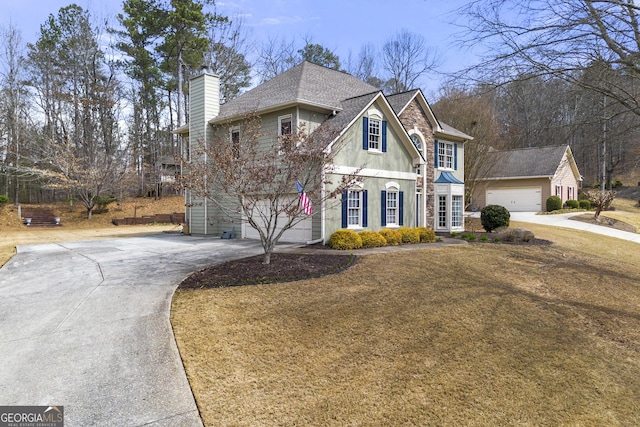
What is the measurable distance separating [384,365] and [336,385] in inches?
31.9

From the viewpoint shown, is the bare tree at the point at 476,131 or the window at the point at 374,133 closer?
the window at the point at 374,133

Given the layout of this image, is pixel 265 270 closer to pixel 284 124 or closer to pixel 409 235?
pixel 409 235

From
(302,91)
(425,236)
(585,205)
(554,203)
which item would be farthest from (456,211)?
(585,205)

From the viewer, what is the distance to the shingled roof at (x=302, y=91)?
14.9m

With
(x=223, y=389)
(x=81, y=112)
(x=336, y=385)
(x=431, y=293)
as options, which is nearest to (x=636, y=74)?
(x=431, y=293)

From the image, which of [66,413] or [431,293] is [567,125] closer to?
[431,293]

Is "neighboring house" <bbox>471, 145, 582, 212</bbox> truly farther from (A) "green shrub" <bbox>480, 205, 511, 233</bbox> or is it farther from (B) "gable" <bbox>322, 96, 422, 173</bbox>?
(B) "gable" <bbox>322, 96, 422, 173</bbox>

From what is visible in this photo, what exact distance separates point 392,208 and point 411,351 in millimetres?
11288

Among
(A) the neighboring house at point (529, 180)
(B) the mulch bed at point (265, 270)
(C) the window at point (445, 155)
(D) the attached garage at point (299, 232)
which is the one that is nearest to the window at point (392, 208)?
(D) the attached garage at point (299, 232)

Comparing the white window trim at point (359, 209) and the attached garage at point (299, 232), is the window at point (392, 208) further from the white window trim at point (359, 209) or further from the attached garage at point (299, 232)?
the attached garage at point (299, 232)

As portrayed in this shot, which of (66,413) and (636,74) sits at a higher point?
(636,74)

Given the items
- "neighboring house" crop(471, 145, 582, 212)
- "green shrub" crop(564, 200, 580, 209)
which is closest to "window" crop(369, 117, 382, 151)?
"neighboring house" crop(471, 145, 582, 212)

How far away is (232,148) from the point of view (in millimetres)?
8992

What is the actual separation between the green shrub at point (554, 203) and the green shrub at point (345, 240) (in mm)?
25292
